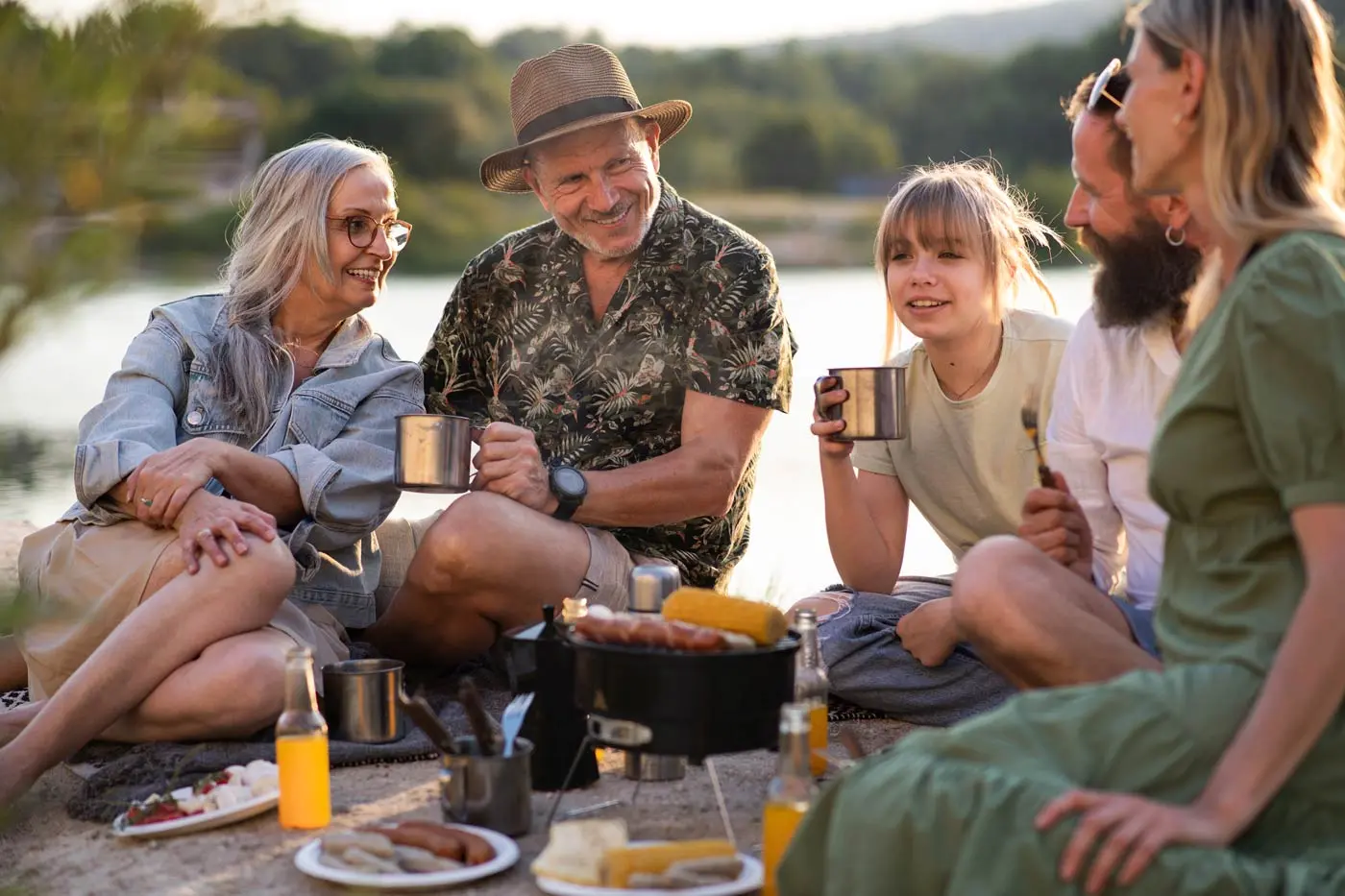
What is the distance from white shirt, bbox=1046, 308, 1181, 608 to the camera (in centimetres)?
386

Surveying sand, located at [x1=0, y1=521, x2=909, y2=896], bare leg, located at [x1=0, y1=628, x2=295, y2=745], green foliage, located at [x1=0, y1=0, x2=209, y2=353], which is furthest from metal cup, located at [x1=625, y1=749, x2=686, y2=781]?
green foliage, located at [x1=0, y1=0, x2=209, y2=353]

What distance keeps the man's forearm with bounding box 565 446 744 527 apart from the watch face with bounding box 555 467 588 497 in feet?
0.10

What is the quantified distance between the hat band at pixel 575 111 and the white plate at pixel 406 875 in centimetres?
246

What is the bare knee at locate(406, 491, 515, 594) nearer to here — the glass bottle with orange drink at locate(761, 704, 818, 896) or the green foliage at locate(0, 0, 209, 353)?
the glass bottle with orange drink at locate(761, 704, 818, 896)

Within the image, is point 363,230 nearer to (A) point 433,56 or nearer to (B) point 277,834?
(B) point 277,834

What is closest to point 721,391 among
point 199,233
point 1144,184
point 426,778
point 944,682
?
point 944,682

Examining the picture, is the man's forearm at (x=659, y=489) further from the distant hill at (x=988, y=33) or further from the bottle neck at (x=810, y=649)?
the distant hill at (x=988, y=33)

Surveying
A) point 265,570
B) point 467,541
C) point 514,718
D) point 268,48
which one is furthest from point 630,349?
point 268,48

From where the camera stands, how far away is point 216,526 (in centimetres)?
416

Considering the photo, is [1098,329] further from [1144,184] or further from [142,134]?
[142,134]

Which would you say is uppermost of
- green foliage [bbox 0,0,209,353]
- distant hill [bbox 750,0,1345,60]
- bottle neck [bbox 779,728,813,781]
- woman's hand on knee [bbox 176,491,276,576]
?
distant hill [bbox 750,0,1345,60]

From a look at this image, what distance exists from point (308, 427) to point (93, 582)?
29.4 inches

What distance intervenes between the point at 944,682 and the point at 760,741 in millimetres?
1433

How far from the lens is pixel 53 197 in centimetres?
130
